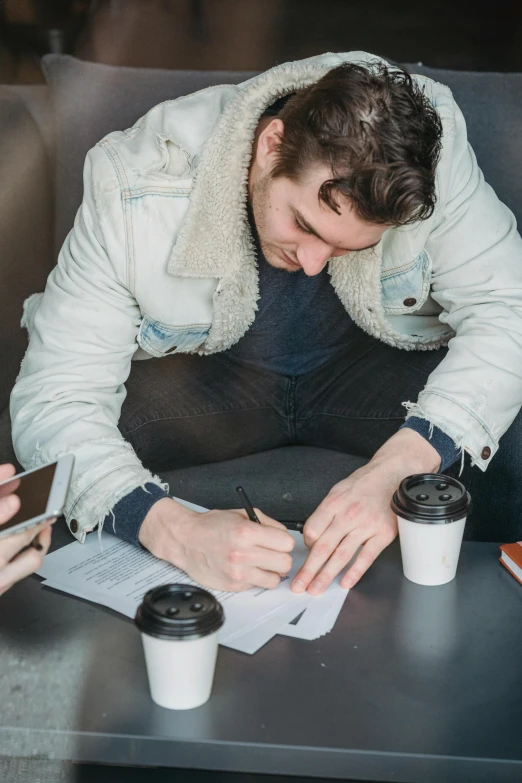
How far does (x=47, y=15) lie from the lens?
2957 mm

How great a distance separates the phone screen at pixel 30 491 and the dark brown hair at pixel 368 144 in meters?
0.51

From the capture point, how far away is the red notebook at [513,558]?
1144mm

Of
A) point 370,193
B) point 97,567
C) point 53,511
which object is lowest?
point 97,567

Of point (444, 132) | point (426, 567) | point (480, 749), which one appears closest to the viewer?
point (480, 749)

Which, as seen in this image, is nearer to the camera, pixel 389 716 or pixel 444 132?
pixel 389 716

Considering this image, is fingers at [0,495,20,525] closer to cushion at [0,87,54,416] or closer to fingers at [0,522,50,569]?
fingers at [0,522,50,569]

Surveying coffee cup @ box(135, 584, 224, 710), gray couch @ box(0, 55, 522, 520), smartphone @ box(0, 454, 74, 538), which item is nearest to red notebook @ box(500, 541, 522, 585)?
coffee cup @ box(135, 584, 224, 710)

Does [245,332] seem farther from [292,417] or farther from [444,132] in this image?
[444,132]

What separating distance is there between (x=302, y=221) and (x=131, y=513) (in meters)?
0.45

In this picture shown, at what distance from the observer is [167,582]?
1.10 meters

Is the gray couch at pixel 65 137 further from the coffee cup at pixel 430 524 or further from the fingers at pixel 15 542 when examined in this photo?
the coffee cup at pixel 430 524

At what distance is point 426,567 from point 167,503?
1.10 feet

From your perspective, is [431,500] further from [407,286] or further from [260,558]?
[407,286]

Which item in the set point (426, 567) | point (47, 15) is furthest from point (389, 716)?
point (47, 15)
